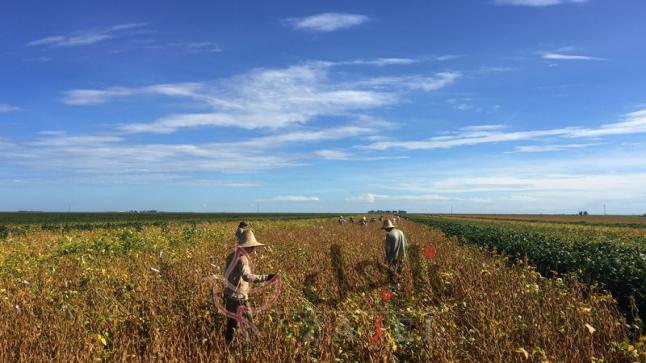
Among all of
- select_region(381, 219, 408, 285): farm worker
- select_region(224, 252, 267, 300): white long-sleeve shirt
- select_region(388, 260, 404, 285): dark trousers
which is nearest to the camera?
select_region(224, 252, 267, 300): white long-sleeve shirt

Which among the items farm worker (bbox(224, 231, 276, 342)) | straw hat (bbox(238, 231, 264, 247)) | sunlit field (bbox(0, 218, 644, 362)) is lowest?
sunlit field (bbox(0, 218, 644, 362))

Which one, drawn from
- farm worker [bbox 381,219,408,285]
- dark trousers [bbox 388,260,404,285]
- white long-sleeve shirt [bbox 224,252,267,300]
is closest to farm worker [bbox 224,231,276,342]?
white long-sleeve shirt [bbox 224,252,267,300]

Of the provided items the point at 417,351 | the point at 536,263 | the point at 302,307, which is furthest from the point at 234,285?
the point at 536,263

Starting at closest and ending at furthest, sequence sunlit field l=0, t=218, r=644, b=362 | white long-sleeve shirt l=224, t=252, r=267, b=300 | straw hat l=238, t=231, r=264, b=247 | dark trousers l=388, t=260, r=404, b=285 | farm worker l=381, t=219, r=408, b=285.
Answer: sunlit field l=0, t=218, r=644, b=362 → white long-sleeve shirt l=224, t=252, r=267, b=300 → straw hat l=238, t=231, r=264, b=247 → dark trousers l=388, t=260, r=404, b=285 → farm worker l=381, t=219, r=408, b=285

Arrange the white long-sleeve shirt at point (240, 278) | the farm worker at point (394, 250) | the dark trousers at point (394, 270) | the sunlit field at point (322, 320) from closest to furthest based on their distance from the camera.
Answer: the sunlit field at point (322, 320) < the white long-sleeve shirt at point (240, 278) < the dark trousers at point (394, 270) < the farm worker at point (394, 250)

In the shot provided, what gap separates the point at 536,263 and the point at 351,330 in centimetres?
A: 933

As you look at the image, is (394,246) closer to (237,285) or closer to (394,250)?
(394,250)

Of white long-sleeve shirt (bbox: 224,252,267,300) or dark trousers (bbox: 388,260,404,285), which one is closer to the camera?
white long-sleeve shirt (bbox: 224,252,267,300)

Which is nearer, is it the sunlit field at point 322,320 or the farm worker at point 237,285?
the sunlit field at point 322,320

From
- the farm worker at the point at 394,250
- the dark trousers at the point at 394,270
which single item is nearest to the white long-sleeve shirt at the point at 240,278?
the dark trousers at the point at 394,270

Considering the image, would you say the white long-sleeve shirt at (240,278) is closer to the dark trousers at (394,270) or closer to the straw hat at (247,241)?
the straw hat at (247,241)

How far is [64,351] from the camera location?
13.7 feet

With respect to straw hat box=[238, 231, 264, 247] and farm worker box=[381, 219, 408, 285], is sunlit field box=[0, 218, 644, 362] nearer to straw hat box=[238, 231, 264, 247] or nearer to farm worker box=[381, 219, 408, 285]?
farm worker box=[381, 219, 408, 285]

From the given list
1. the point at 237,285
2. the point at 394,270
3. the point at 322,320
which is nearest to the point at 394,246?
the point at 394,270
